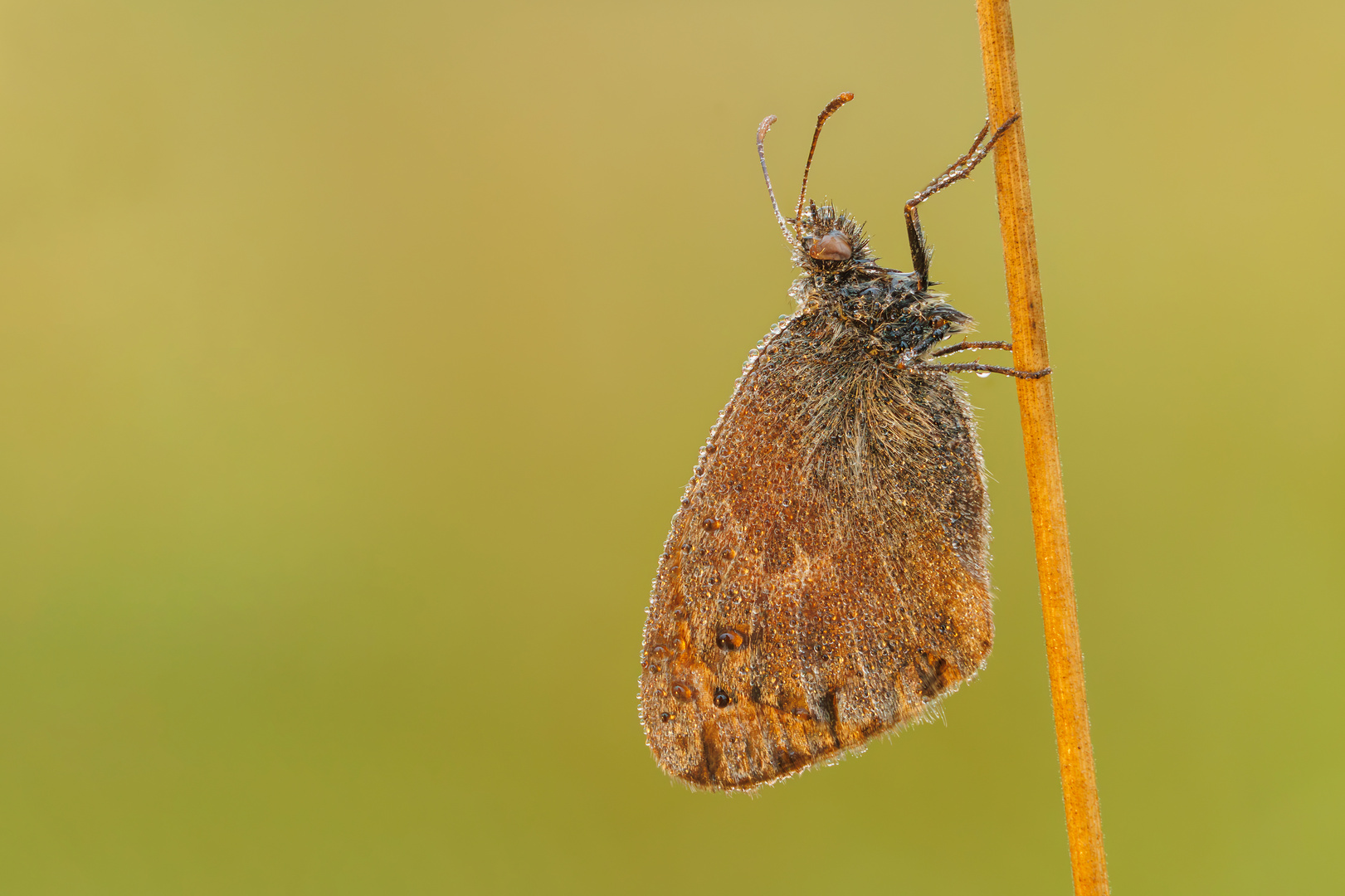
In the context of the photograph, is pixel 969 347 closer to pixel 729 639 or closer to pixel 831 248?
pixel 831 248

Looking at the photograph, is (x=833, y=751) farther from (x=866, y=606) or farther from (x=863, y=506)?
(x=863, y=506)

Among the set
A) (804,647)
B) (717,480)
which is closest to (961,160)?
(717,480)

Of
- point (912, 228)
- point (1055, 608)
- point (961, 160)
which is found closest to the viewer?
point (1055, 608)

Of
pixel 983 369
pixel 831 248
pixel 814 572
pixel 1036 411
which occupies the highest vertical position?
pixel 831 248

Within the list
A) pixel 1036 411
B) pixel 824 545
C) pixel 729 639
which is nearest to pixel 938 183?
pixel 1036 411

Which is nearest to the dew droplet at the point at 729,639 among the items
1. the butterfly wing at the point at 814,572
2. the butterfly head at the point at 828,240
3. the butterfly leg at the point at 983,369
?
the butterfly wing at the point at 814,572

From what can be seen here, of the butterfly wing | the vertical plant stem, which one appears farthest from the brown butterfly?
the vertical plant stem
